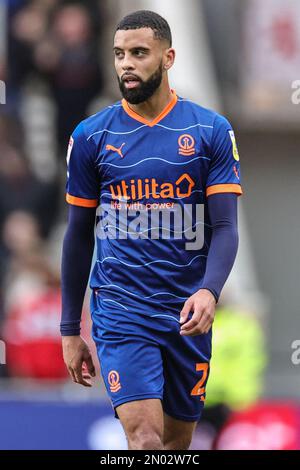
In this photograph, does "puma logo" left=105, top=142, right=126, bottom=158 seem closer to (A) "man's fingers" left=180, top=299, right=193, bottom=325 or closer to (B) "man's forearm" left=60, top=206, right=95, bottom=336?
(B) "man's forearm" left=60, top=206, right=95, bottom=336

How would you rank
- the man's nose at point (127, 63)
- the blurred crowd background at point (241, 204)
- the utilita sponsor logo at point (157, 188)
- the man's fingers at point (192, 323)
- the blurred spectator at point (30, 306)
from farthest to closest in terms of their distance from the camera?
the blurred spectator at point (30, 306) < the blurred crowd background at point (241, 204) < the utilita sponsor logo at point (157, 188) < the man's nose at point (127, 63) < the man's fingers at point (192, 323)

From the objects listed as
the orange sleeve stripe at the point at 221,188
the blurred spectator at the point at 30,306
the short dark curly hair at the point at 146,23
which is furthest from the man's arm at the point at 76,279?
the blurred spectator at the point at 30,306

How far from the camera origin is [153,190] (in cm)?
608

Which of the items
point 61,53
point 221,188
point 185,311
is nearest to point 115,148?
point 221,188

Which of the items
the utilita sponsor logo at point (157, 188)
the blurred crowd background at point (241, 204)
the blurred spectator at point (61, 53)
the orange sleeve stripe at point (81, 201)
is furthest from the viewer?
the blurred spectator at point (61, 53)

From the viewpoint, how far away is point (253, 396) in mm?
10297

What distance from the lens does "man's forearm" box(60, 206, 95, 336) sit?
247 inches

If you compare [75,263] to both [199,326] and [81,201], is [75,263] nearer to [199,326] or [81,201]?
[81,201]

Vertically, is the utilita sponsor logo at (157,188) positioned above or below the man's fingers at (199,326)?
above

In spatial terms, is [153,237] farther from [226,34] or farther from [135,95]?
[226,34]

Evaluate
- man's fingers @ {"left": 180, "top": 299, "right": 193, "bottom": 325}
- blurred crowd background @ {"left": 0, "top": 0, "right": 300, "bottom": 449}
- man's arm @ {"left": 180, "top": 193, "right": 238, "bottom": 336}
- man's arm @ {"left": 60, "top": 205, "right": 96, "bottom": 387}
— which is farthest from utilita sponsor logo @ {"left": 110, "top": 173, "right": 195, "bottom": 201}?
blurred crowd background @ {"left": 0, "top": 0, "right": 300, "bottom": 449}

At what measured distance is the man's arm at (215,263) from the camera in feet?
18.9

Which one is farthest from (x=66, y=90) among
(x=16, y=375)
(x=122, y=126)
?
(x=122, y=126)

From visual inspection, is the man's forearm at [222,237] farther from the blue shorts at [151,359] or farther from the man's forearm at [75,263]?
the man's forearm at [75,263]
